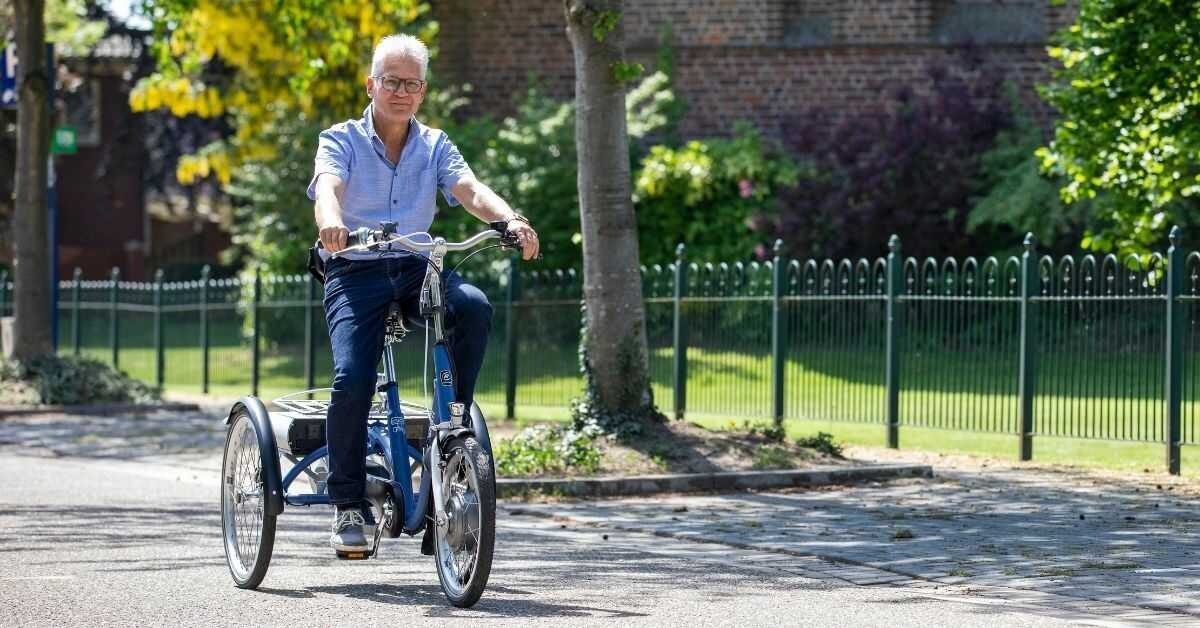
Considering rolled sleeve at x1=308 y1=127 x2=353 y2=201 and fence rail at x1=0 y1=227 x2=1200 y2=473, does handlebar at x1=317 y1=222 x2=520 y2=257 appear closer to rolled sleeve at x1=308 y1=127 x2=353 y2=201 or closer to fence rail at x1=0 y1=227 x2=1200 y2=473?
rolled sleeve at x1=308 y1=127 x2=353 y2=201

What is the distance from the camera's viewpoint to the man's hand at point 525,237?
22.5 feet

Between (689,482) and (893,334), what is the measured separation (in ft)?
12.4

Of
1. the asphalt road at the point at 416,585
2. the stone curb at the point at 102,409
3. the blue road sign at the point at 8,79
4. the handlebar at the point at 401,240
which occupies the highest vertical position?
the blue road sign at the point at 8,79

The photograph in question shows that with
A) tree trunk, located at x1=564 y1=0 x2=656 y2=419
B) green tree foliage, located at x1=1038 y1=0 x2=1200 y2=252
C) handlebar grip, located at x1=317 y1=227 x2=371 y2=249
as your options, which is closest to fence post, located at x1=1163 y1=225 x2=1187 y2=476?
green tree foliage, located at x1=1038 y1=0 x2=1200 y2=252

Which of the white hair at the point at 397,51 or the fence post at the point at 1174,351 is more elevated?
the white hair at the point at 397,51

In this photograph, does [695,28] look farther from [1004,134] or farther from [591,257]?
[591,257]

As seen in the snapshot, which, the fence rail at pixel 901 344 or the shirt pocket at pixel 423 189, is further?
Result: the fence rail at pixel 901 344

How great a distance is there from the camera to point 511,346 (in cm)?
1806

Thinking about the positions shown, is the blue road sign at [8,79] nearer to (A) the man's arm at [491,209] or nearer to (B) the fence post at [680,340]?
(B) the fence post at [680,340]

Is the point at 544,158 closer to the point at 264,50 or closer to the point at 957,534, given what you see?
the point at 264,50

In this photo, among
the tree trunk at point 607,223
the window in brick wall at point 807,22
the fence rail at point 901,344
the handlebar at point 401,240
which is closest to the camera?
the handlebar at point 401,240

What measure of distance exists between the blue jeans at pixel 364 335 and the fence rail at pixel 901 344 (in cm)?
708

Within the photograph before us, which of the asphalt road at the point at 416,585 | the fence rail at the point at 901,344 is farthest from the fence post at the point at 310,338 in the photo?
the asphalt road at the point at 416,585

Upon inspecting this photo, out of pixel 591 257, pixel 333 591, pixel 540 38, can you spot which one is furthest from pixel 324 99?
pixel 333 591
